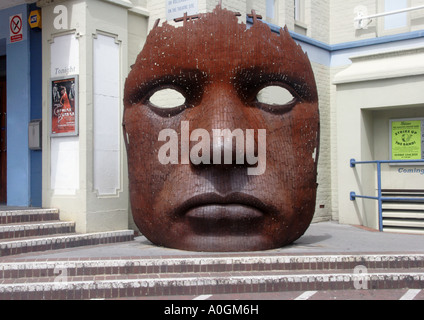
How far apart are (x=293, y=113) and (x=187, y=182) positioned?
4.56ft

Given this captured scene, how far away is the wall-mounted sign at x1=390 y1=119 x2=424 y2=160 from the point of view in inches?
363

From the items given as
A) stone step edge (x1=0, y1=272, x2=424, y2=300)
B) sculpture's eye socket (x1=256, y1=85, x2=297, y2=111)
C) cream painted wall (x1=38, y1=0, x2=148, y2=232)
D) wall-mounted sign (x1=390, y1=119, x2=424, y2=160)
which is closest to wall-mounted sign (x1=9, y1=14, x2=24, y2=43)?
cream painted wall (x1=38, y1=0, x2=148, y2=232)

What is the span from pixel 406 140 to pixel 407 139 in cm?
3

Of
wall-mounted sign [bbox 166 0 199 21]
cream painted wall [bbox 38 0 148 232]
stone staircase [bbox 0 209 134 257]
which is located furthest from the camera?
wall-mounted sign [bbox 166 0 199 21]

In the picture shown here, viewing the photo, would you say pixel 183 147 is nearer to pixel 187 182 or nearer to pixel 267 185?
pixel 187 182

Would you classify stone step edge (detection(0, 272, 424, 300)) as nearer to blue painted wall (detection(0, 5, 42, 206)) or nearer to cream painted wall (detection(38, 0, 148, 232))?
cream painted wall (detection(38, 0, 148, 232))

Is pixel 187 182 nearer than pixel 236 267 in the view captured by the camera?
No

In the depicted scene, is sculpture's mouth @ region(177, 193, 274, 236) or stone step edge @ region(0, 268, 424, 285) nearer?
stone step edge @ region(0, 268, 424, 285)

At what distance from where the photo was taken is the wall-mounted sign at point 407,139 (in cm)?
922

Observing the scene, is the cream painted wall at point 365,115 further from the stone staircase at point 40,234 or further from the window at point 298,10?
the stone staircase at point 40,234

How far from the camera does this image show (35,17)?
718 cm

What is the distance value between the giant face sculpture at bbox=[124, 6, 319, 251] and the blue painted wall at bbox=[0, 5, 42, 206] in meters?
2.46

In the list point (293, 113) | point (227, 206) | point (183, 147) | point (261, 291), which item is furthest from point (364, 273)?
point (183, 147)

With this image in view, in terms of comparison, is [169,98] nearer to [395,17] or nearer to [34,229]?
[34,229]
